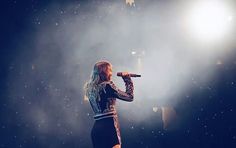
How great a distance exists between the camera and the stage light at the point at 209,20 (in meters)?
7.72

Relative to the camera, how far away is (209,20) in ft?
25.8

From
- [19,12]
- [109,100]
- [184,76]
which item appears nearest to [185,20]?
[184,76]

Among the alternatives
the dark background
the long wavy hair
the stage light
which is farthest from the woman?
the stage light

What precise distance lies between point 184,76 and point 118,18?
211cm

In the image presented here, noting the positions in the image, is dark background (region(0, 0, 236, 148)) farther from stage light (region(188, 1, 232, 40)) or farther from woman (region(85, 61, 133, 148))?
woman (region(85, 61, 133, 148))

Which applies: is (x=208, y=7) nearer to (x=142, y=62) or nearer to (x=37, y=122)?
(x=142, y=62)

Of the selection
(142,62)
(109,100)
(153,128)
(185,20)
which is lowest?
(153,128)

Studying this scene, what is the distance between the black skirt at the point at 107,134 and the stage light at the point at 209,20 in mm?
4620

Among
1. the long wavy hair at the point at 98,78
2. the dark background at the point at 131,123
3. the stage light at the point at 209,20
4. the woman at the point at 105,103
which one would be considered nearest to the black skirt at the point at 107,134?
the woman at the point at 105,103

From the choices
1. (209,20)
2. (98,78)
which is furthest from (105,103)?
(209,20)

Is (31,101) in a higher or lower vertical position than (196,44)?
lower

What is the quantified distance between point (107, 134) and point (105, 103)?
391mm

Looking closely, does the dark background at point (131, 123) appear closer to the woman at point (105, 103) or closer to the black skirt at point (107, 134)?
the woman at point (105, 103)

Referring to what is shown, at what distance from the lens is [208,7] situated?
7.81 metres
